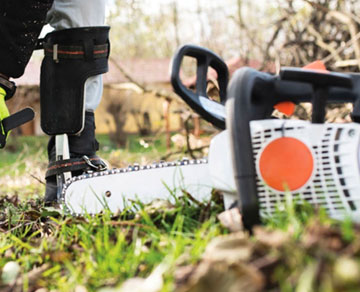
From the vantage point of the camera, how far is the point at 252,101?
3.57ft

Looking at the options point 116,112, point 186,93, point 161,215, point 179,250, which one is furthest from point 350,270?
point 116,112

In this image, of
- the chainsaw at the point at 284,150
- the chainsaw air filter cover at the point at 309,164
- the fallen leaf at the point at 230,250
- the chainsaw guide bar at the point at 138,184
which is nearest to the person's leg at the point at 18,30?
the chainsaw guide bar at the point at 138,184

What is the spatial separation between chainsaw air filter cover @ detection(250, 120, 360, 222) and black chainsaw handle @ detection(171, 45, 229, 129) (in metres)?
0.38

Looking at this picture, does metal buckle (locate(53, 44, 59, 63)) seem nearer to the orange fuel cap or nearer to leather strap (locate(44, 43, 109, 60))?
leather strap (locate(44, 43, 109, 60))

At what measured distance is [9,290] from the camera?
986 mm

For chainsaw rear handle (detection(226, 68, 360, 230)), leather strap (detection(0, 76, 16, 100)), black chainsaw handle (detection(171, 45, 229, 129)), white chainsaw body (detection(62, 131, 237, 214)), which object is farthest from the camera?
leather strap (detection(0, 76, 16, 100))

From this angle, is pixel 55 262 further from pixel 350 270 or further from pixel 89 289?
pixel 350 270

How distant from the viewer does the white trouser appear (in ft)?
6.61

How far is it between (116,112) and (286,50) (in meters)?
8.71

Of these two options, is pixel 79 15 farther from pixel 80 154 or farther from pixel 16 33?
pixel 80 154

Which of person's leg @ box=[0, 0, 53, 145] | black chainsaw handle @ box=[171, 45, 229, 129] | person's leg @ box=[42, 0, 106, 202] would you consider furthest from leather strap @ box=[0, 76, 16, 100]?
black chainsaw handle @ box=[171, 45, 229, 129]

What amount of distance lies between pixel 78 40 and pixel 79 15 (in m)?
0.15

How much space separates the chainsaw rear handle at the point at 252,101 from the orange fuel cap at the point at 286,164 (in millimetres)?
85

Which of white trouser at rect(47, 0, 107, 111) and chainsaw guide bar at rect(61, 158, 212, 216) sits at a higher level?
white trouser at rect(47, 0, 107, 111)
